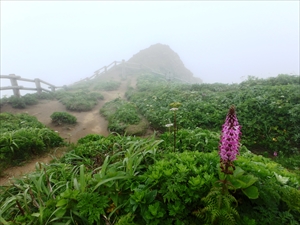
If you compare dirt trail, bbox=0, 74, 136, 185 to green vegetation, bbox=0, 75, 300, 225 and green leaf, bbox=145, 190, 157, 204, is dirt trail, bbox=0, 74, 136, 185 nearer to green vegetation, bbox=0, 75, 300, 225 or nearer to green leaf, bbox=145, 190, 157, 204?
green vegetation, bbox=0, 75, 300, 225

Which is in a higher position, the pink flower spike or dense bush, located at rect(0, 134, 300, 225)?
the pink flower spike

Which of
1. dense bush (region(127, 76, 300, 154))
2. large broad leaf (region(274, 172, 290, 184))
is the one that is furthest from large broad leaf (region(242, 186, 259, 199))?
dense bush (region(127, 76, 300, 154))

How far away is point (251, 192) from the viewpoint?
1834 millimetres

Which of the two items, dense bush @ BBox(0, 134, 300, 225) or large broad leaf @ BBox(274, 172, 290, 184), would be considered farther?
large broad leaf @ BBox(274, 172, 290, 184)

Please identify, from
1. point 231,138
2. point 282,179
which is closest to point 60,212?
point 231,138

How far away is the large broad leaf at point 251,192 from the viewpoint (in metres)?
1.79

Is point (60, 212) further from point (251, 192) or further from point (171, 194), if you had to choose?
point (251, 192)

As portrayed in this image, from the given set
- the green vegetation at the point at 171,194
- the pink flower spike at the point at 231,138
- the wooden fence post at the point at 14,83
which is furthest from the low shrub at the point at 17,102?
the pink flower spike at the point at 231,138

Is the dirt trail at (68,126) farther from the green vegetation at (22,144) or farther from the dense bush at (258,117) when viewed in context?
the dense bush at (258,117)

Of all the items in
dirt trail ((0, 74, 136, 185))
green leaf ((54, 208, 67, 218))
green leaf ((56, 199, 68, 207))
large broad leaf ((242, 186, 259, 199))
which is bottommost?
dirt trail ((0, 74, 136, 185))

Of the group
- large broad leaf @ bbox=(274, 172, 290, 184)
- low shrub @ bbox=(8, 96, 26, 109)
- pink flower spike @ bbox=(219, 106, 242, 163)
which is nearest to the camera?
pink flower spike @ bbox=(219, 106, 242, 163)

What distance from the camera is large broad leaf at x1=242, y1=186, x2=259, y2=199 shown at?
5.89 feet

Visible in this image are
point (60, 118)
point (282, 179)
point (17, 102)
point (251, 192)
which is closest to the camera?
point (251, 192)

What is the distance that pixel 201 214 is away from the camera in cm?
181
